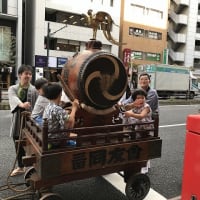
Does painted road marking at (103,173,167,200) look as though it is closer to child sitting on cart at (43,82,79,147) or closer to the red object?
the red object

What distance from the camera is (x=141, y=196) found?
3.81 meters

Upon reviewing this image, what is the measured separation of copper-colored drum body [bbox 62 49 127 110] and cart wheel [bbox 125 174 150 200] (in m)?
1.01

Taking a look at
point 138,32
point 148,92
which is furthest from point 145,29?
point 148,92

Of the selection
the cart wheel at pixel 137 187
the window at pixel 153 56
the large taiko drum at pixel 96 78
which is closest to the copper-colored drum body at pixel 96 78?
the large taiko drum at pixel 96 78

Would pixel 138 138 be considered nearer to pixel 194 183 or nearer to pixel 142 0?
pixel 194 183

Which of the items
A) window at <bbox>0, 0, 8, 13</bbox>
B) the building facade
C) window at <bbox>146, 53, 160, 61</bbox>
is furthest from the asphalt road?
window at <bbox>146, 53, 160, 61</bbox>

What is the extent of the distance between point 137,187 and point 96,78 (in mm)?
1489

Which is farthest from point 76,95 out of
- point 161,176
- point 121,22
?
point 121,22

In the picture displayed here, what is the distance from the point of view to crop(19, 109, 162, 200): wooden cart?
10.1 feet

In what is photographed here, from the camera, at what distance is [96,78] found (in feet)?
12.7

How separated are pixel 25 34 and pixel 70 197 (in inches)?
1172

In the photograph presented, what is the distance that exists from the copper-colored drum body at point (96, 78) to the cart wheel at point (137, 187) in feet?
3.30

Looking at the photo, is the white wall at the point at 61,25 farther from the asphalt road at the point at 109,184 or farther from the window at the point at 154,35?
the asphalt road at the point at 109,184

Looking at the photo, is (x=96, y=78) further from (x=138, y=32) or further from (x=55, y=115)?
(x=138, y=32)
